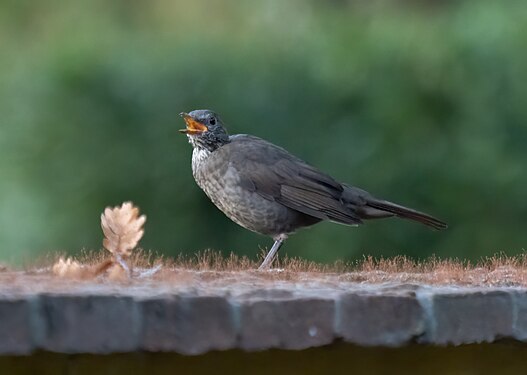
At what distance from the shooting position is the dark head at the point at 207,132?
5.99 metres

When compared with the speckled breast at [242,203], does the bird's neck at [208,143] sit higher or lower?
higher

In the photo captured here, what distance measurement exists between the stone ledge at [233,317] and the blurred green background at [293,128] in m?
4.97

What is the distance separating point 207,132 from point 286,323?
11.3 feet

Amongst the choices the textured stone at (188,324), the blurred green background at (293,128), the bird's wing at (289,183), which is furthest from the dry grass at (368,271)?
the blurred green background at (293,128)

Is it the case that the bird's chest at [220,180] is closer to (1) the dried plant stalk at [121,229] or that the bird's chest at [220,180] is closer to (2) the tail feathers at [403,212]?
(2) the tail feathers at [403,212]

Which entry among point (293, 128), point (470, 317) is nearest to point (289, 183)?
point (293, 128)

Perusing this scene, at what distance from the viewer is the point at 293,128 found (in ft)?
26.6

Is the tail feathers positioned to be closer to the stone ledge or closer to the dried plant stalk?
the dried plant stalk

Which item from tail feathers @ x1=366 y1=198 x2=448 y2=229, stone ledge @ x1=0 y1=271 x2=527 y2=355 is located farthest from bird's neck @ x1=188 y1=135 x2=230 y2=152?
stone ledge @ x1=0 y1=271 x2=527 y2=355

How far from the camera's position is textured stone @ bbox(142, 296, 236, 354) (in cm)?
251

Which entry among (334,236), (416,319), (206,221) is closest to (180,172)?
(206,221)

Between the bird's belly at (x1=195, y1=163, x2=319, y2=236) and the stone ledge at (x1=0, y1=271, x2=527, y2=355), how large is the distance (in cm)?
280

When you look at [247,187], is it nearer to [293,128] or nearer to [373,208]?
[373,208]

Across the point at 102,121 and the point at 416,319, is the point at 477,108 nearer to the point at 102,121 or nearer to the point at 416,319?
the point at 102,121
